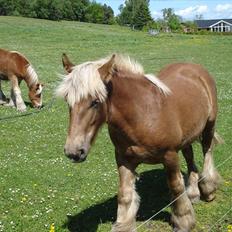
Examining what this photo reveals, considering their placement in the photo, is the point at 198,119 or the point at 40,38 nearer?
the point at 198,119

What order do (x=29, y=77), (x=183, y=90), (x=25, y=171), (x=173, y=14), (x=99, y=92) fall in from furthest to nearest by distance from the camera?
1. (x=173, y=14)
2. (x=29, y=77)
3. (x=25, y=171)
4. (x=183, y=90)
5. (x=99, y=92)

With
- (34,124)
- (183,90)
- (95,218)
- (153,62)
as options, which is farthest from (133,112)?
(153,62)

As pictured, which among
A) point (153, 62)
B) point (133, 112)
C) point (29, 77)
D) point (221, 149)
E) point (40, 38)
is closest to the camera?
point (133, 112)

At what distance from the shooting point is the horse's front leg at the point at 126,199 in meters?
6.60

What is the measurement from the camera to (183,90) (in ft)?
24.1

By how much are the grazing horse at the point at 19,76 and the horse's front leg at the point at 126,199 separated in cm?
1190

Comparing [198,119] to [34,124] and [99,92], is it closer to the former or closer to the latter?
[99,92]

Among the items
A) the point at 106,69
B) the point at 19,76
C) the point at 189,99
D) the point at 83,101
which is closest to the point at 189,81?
the point at 189,99

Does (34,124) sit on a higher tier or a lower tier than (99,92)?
lower

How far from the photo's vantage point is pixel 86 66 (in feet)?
18.2

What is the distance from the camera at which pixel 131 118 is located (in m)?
6.05

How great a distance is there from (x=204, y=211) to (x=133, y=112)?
268 centimetres

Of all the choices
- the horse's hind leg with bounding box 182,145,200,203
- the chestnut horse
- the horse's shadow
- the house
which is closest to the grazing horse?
the horse's shadow

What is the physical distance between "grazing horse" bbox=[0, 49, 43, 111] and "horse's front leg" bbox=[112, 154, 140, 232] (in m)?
11.9
